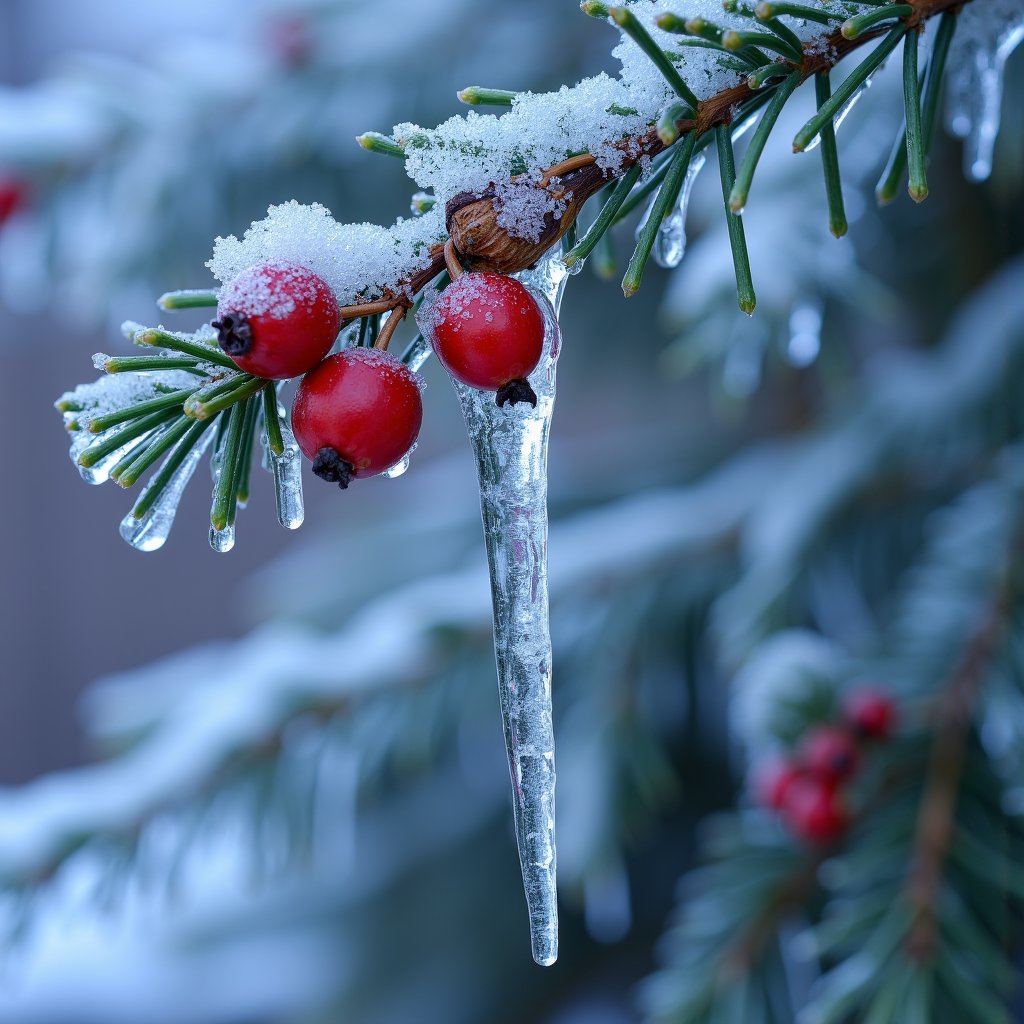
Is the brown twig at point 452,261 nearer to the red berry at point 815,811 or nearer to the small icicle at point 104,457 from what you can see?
the small icicle at point 104,457

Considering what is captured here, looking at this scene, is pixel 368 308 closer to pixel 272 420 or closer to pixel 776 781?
pixel 272 420

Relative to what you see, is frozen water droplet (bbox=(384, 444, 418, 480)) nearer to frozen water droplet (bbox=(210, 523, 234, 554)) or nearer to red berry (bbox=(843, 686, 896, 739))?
frozen water droplet (bbox=(210, 523, 234, 554))

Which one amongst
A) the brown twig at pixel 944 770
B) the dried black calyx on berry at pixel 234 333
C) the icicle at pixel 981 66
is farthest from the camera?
the brown twig at pixel 944 770

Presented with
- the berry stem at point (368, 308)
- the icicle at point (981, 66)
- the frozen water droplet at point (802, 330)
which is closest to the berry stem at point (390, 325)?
the berry stem at point (368, 308)

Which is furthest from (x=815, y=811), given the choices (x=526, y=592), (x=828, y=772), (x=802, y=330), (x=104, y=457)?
(x=104, y=457)

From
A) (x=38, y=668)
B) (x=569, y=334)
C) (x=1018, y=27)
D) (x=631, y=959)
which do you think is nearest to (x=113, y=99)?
(x=569, y=334)
